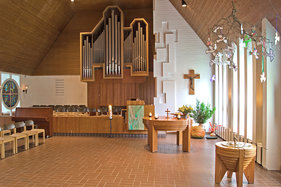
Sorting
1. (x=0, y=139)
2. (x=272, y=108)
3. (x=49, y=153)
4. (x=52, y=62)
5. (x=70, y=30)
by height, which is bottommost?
(x=49, y=153)

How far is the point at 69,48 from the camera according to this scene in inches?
488

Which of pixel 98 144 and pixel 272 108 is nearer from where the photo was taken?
pixel 272 108

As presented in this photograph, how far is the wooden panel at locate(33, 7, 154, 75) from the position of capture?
477 inches

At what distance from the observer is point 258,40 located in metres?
3.32

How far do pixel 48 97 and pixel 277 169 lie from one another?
11717 mm

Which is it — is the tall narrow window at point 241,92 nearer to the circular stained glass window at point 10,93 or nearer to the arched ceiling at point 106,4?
the arched ceiling at point 106,4

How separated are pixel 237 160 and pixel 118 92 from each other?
890 centimetres

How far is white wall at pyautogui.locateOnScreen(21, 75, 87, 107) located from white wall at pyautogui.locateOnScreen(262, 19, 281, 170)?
9.89 meters

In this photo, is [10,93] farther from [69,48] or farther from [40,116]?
[40,116]

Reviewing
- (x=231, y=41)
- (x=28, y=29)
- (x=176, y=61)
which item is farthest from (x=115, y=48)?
(x=231, y=41)

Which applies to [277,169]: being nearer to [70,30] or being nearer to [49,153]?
[49,153]

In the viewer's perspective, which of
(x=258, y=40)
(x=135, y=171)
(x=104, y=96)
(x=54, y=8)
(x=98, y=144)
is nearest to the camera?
(x=258, y=40)

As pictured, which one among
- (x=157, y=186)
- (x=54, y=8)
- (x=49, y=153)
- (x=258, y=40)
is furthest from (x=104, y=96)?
(x=258, y=40)

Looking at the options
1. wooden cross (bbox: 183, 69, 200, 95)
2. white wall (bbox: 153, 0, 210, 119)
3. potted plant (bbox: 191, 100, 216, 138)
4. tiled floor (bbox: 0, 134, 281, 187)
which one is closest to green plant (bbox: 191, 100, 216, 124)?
potted plant (bbox: 191, 100, 216, 138)
